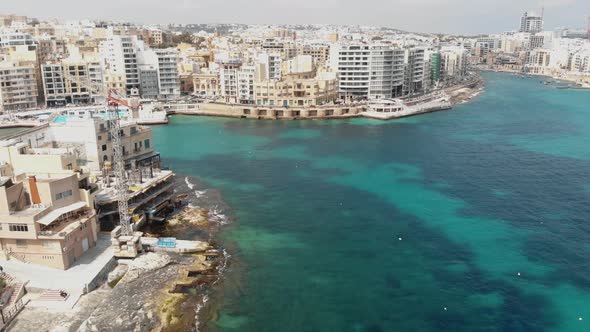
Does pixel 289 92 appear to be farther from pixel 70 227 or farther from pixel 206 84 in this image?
pixel 70 227

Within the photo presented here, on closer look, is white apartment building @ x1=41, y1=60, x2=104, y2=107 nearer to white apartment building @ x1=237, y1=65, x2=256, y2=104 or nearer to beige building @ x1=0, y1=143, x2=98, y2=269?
white apartment building @ x1=237, y1=65, x2=256, y2=104

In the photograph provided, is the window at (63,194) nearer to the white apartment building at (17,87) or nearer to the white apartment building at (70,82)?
the white apartment building at (70,82)

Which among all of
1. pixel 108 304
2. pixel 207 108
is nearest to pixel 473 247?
pixel 108 304

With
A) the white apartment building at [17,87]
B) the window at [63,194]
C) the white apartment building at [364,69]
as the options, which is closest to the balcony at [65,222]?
the window at [63,194]

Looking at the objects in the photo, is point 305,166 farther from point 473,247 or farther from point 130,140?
point 473,247

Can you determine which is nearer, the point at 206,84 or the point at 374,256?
the point at 374,256

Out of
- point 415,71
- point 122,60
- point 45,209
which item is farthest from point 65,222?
point 415,71
